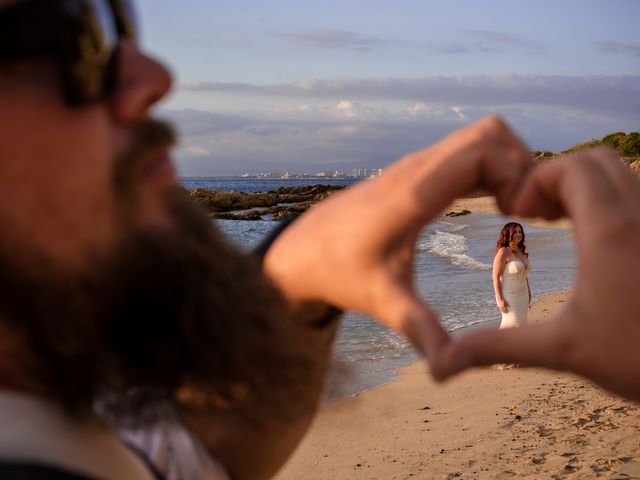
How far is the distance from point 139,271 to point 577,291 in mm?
565

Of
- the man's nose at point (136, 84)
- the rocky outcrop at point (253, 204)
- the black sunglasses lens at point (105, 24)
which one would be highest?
the black sunglasses lens at point (105, 24)

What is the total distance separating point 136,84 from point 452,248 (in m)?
21.8

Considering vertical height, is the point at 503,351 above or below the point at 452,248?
above

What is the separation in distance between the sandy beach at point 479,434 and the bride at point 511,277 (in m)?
0.79

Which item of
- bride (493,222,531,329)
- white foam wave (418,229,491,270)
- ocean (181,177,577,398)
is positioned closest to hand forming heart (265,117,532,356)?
ocean (181,177,577,398)

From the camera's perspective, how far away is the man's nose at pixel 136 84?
1.01 metres

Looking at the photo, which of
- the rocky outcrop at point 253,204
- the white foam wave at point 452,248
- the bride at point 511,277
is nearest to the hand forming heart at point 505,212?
the bride at point 511,277

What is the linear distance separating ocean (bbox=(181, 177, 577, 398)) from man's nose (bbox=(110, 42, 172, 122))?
18 centimetres

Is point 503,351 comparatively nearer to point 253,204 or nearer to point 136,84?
point 136,84

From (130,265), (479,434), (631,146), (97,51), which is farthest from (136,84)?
(631,146)

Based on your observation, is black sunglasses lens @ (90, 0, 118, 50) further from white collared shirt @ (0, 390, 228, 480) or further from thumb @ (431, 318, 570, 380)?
thumb @ (431, 318, 570, 380)

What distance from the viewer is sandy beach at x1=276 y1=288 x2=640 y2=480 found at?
580cm

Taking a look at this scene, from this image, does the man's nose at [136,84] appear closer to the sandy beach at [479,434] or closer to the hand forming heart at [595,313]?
the hand forming heart at [595,313]

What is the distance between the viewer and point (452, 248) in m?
22.4
